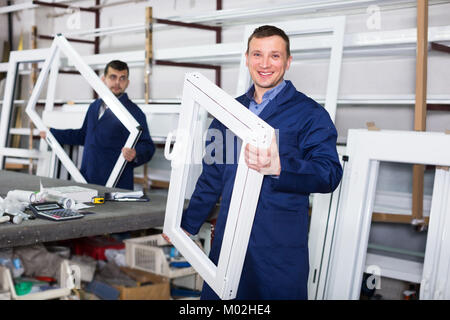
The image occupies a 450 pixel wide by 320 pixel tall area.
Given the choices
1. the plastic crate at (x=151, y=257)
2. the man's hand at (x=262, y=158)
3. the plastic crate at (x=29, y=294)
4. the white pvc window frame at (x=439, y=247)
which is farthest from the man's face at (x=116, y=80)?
the man's hand at (x=262, y=158)

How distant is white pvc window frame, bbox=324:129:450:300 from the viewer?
205 cm

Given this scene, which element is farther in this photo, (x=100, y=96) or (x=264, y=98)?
(x=100, y=96)

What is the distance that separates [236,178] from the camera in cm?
129

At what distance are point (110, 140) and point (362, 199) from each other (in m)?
1.64

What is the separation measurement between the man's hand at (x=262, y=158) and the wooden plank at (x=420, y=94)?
1.43 metres

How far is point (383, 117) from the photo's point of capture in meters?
3.20

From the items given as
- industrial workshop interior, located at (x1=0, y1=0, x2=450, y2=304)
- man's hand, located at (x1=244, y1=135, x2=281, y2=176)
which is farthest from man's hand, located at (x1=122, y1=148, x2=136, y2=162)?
man's hand, located at (x1=244, y1=135, x2=281, y2=176)

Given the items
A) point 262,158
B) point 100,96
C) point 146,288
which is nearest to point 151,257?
point 146,288

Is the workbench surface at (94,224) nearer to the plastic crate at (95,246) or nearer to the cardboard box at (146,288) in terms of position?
the cardboard box at (146,288)

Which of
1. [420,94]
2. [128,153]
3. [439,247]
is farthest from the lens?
[128,153]

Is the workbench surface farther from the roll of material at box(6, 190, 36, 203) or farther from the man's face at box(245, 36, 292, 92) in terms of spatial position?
the man's face at box(245, 36, 292, 92)

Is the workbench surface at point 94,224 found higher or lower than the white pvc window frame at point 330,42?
lower

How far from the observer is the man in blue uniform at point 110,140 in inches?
125

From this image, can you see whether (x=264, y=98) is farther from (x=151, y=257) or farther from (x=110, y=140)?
(x=110, y=140)
